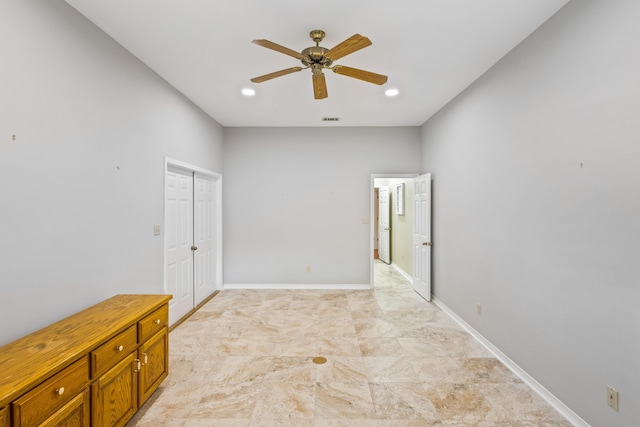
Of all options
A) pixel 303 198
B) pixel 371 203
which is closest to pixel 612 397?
pixel 371 203

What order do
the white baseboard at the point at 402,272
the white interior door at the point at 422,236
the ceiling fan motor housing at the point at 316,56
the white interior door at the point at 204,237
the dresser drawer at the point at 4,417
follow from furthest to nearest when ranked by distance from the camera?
1. the white baseboard at the point at 402,272
2. the white interior door at the point at 422,236
3. the white interior door at the point at 204,237
4. the ceiling fan motor housing at the point at 316,56
5. the dresser drawer at the point at 4,417

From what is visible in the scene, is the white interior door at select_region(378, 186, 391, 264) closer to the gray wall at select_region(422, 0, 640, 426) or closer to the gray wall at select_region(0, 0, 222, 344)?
the gray wall at select_region(422, 0, 640, 426)

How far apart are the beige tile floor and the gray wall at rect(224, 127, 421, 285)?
1171 millimetres

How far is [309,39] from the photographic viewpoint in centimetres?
241

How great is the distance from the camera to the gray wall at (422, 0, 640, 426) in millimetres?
1614

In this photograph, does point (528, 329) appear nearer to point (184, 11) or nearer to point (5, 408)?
point (5, 408)

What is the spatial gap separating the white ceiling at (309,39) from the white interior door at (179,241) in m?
1.10

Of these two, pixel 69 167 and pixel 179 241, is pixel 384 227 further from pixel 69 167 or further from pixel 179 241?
pixel 69 167

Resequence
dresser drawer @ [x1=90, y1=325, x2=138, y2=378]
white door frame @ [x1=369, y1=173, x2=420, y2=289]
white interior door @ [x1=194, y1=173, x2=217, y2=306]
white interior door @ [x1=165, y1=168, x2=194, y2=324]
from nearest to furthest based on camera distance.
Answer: dresser drawer @ [x1=90, y1=325, x2=138, y2=378]
white interior door @ [x1=165, y1=168, x2=194, y2=324]
white interior door @ [x1=194, y1=173, x2=217, y2=306]
white door frame @ [x1=369, y1=173, x2=420, y2=289]

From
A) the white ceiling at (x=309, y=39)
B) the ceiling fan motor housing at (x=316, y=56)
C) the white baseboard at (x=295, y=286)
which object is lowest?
the white baseboard at (x=295, y=286)

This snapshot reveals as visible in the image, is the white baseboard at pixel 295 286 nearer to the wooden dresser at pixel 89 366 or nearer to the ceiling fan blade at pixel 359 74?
the wooden dresser at pixel 89 366

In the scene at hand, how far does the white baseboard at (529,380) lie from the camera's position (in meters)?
1.95

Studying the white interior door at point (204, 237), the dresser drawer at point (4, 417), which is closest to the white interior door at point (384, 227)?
the white interior door at point (204, 237)

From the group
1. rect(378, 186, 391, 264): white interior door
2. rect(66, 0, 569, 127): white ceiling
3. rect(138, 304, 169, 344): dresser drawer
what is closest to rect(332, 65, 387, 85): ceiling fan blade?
rect(66, 0, 569, 127): white ceiling
